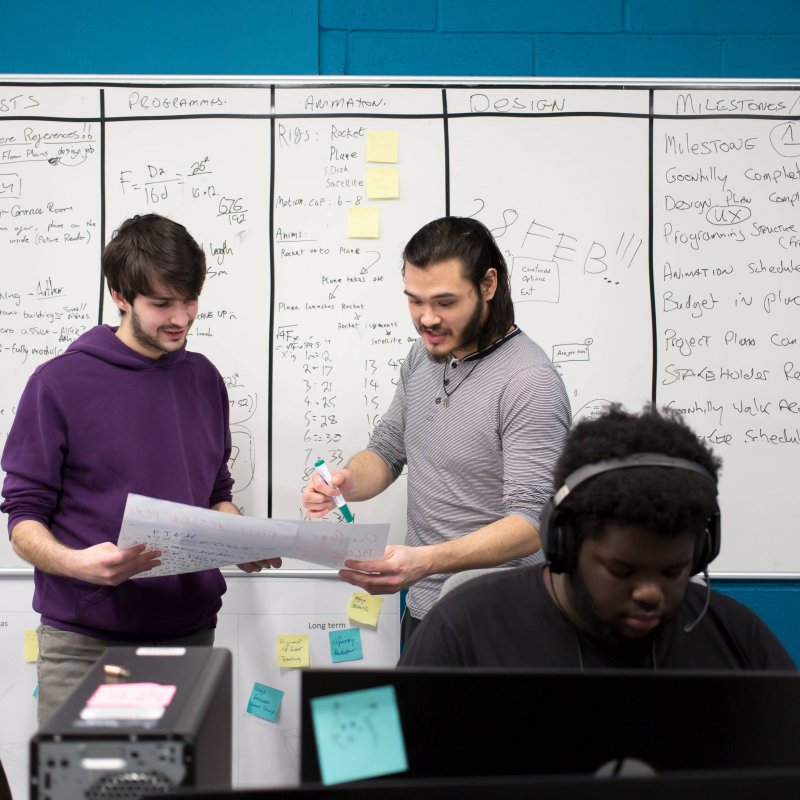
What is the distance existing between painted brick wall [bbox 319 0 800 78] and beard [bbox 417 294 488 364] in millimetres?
979

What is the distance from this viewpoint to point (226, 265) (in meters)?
2.46

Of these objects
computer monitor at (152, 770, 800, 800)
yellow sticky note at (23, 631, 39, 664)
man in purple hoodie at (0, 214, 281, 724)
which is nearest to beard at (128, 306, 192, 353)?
man in purple hoodie at (0, 214, 281, 724)

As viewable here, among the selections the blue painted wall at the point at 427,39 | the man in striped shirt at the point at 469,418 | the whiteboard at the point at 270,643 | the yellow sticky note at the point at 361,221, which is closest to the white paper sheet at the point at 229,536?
the man in striped shirt at the point at 469,418

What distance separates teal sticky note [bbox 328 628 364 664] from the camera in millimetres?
2436

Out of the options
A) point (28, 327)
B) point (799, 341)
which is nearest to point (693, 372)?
point (799, 341)

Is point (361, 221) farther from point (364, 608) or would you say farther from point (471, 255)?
point (364, 608)

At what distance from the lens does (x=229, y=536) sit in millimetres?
1457

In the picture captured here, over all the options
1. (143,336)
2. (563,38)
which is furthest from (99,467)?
(563,38)

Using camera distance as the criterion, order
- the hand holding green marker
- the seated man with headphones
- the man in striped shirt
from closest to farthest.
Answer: the seated man with headphones, the man in striped shirt, the hand holding green marker

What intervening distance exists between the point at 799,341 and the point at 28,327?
2.12m

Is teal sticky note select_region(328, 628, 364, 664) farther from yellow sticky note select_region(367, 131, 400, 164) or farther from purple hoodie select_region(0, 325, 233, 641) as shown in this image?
yellow sticky note select_region(367, 131, 400, 164)

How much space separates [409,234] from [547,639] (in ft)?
5.08

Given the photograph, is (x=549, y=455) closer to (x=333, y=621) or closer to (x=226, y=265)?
(x=333, y=621)

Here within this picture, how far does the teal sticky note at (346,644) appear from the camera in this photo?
95.9 inches
